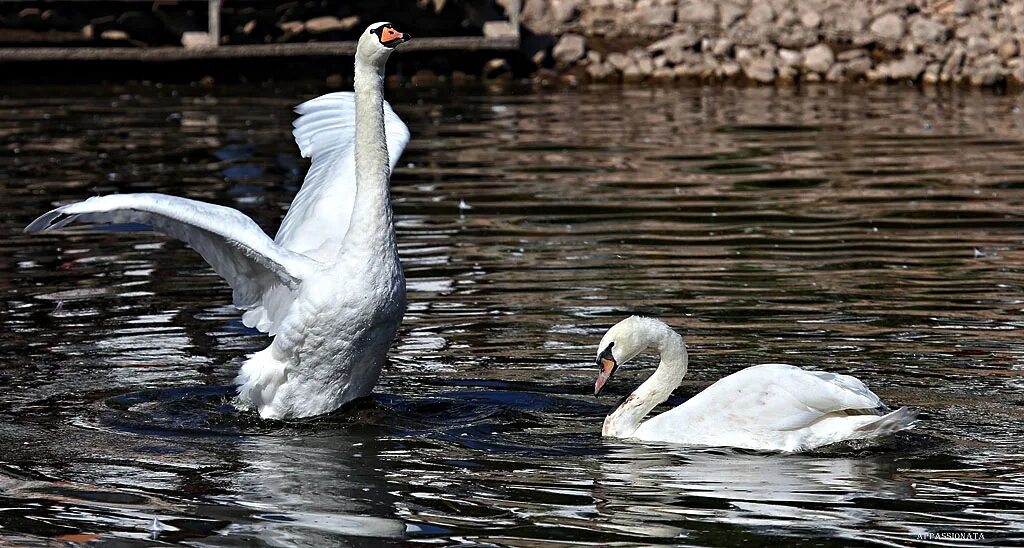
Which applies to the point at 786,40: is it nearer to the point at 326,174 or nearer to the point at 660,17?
the point at 660,17

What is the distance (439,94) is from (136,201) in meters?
16.1

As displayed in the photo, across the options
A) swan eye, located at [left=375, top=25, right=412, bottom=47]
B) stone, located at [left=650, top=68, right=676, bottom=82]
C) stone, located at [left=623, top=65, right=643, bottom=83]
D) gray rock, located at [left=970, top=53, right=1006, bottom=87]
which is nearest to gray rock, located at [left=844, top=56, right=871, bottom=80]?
gray rock, located at [left=970, top=53, right=1006, bottom=87]

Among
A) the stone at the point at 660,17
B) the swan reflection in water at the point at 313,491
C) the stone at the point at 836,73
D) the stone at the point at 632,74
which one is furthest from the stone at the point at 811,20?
the swan reflection in water at the point at 313,491

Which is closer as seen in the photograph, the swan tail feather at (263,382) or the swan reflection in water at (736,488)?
the swan reflection in water at (736,488)

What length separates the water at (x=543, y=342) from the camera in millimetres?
6129

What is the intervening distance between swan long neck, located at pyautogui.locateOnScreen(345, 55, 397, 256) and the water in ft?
3.01

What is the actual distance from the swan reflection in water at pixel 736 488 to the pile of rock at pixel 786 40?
17729mm

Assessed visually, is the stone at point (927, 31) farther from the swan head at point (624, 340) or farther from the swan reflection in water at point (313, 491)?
the swan reflection in water at point (313, 491)

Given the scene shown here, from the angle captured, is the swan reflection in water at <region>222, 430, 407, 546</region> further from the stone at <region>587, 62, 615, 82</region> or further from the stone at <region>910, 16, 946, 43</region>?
the stone at <region>910, 16, 946, 43</region>

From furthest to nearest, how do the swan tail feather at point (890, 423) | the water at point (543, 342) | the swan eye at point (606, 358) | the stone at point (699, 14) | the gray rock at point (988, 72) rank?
1. the stone at point (699, 14)
2. the gray rock at point (988, 72)
3. the swan eye at point (606, 358)
4. the swan tail feather at point (890, 423)
5. the water at point (543, 342)

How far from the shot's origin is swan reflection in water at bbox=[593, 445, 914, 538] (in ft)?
19.6

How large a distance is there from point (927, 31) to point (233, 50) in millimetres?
10074

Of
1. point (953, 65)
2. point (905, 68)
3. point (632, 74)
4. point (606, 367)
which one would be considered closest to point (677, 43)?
point (632, 74)

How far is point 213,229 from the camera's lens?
7227 millimetres
